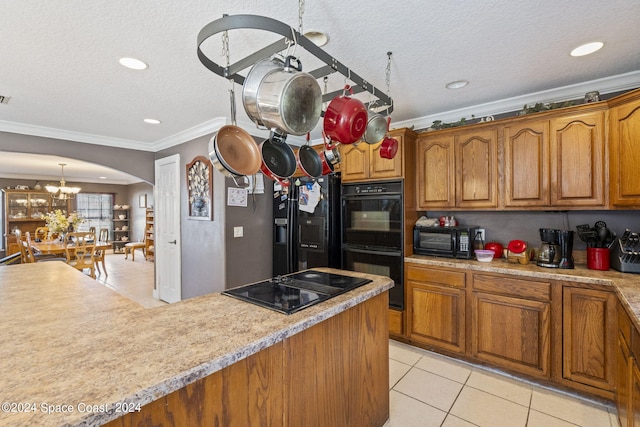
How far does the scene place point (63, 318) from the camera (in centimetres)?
128

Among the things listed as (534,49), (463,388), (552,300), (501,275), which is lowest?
(463,388)

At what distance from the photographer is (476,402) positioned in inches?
83.4

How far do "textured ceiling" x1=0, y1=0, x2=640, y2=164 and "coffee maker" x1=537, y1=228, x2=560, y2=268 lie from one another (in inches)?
46.1

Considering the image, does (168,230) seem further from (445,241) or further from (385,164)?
(445,241)

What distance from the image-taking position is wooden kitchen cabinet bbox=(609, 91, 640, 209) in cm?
201

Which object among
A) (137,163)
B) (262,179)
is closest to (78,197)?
(137,163)

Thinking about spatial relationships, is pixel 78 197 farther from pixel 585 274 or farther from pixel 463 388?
pixel 585 274

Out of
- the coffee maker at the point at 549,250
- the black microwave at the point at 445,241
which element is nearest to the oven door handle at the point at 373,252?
the black microwave at the point at 445,241

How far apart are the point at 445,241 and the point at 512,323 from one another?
83 cm

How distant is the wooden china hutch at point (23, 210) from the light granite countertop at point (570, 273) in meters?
9.96

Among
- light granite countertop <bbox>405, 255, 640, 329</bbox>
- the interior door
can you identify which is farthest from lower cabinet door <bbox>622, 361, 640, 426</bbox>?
the interior door

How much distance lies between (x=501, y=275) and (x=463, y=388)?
3.00 ft

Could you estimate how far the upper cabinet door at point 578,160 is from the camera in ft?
7.23

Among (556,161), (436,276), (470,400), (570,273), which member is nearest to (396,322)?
(436,276)
